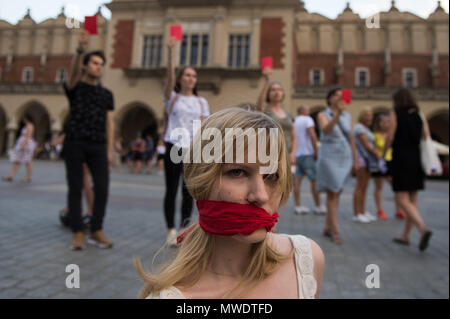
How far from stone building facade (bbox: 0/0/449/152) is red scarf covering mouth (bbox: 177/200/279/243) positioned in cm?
1570

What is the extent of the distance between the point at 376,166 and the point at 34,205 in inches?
217

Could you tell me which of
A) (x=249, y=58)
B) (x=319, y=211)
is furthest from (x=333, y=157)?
(x=249, y=58)

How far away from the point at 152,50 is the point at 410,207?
21.6 meters

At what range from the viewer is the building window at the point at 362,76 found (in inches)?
1078

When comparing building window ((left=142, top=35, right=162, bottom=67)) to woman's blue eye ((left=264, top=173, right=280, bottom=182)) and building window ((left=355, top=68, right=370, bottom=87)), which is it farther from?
woman's blue eye ((left=264, top=173, right=280, bottom=182))

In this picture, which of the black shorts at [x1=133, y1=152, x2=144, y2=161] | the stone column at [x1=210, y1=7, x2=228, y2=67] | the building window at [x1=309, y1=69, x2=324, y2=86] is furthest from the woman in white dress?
the building window at [x1=309, y1=69, x2=324, y2=86]

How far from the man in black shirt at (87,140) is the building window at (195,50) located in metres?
19.5

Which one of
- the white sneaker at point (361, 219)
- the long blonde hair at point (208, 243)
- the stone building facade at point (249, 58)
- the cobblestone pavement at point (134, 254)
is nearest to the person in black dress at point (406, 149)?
the cobblestone pavement at point (134, 254)

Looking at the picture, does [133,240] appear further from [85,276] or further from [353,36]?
[353,36]

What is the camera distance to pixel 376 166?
5324 millimetres

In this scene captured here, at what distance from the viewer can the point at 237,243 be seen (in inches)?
34.7

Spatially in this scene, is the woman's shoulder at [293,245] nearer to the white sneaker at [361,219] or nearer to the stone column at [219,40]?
the white sneaker at [361,219]

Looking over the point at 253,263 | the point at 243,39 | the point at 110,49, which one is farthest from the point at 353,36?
the point at 253,263

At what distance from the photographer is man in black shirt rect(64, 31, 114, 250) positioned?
3.16 metres
